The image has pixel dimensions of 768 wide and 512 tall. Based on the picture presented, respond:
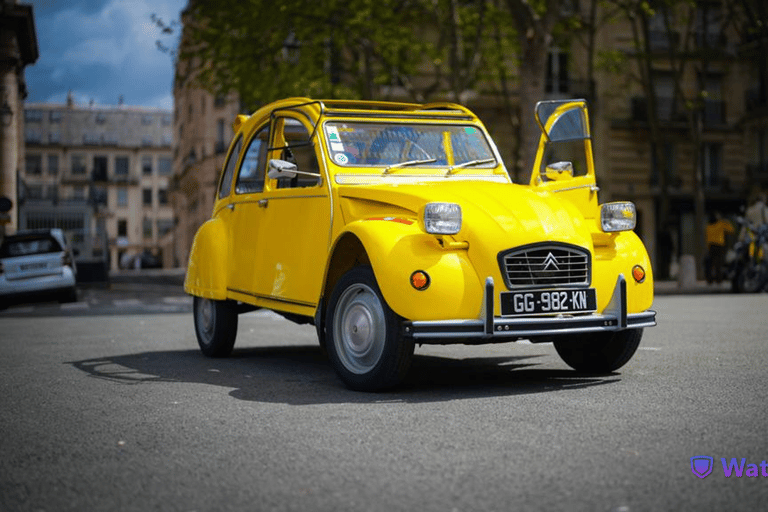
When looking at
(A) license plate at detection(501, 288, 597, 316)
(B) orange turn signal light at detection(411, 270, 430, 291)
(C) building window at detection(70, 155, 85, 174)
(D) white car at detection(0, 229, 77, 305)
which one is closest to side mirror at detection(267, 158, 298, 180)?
(B) orange turn signal light at detection(411, 270, 430, 291)

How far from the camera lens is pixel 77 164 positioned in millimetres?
123438

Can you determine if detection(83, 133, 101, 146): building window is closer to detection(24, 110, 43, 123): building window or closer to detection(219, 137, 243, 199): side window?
detection(24, 110, 43, 123): building window

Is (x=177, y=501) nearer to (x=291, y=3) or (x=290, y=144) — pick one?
(x=290, y=144)

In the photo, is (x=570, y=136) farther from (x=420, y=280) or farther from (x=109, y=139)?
(x=109, y=139)

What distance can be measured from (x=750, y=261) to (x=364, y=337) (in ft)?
55.0

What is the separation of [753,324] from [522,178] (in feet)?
65.9

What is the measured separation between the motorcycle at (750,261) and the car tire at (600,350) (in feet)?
46.7

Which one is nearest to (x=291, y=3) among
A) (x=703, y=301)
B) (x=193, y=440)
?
(x=703, y=301)

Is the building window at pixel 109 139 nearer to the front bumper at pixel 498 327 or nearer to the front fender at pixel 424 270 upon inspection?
the front fender at pixel 424 270

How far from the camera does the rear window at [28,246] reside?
21950mm

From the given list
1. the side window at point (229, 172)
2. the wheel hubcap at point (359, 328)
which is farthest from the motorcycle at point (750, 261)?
the wheel hubcap at point (359, 328)

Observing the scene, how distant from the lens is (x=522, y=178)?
32344 millimetres

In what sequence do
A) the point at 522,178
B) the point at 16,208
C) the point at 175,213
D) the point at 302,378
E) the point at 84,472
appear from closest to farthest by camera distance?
the point at 84,472, the point at 302,378, the point at 522,178, the point at 16,208, the point at 175,213

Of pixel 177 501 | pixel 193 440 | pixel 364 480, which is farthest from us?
pixel 193 440
